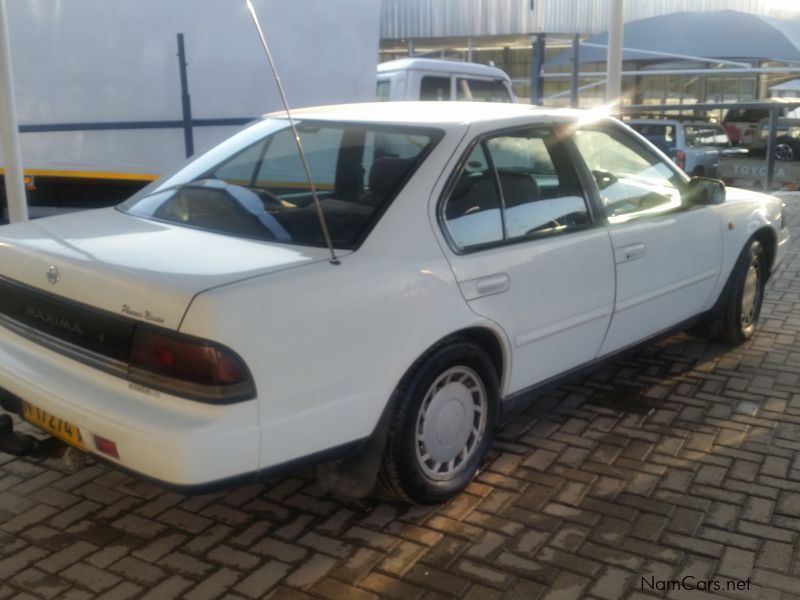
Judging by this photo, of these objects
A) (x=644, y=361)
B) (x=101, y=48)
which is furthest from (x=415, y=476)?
(x=101, y=48)

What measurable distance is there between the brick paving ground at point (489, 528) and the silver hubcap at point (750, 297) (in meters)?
1.24

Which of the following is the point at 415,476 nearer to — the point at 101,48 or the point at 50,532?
the point at 50,532

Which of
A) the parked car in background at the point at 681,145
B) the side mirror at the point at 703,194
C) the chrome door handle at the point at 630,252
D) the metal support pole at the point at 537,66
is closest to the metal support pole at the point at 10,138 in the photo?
the chrome door handle at the point at 630,252

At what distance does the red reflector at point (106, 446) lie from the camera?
10.1 ft

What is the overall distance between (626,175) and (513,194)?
1.06 metres

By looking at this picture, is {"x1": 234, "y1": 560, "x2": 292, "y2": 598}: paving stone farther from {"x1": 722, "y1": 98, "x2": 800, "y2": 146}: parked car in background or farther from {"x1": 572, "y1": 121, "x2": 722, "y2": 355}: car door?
{"x1": 722, "y1": 98, "x2": 800, "y2": 146}: parked car in background

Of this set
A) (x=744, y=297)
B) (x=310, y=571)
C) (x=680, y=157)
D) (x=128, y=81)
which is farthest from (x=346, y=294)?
(x=680, y=157)

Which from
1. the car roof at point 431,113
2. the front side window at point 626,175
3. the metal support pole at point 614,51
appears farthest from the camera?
the metal support pole at point 614,51

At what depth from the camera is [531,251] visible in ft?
13.1

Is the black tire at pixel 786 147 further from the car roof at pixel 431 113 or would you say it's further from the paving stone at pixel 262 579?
the paving stone at pixel 262 579

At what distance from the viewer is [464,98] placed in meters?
11.8

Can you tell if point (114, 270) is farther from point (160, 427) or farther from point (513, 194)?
point (513, 194)

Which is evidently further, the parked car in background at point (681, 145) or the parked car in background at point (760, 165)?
the parked car in background at point (681, 145)

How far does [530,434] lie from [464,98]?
789 centimetres
